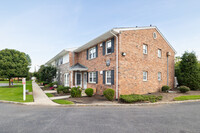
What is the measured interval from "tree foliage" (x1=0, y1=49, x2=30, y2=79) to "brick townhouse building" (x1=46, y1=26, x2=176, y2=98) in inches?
427

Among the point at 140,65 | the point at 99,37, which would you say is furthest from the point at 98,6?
the point at 140,65

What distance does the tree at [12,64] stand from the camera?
18.7m

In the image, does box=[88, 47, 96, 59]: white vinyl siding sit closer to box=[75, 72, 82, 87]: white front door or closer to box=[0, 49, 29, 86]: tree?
box=[75, 72, 82, 87]: white front door

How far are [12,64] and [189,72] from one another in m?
26.5

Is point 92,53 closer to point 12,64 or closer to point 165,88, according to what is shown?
point 165,88

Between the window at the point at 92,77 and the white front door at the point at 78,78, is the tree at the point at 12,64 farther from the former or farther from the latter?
the window at the point at 92,77

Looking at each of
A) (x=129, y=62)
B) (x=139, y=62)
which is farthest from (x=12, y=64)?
(x=139, y=62)

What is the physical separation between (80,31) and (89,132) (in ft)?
60.2

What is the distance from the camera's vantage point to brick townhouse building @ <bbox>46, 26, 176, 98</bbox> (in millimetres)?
10102

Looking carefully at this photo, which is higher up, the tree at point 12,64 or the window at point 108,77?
the tree at point 12,64

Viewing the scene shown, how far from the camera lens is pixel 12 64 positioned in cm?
1906

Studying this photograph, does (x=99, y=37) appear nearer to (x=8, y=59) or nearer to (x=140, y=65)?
(x=140, y=65)

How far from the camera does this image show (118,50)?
32.7ft

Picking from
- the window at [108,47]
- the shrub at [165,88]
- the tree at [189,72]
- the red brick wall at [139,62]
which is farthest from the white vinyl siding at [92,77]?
the tree at [189,72]
